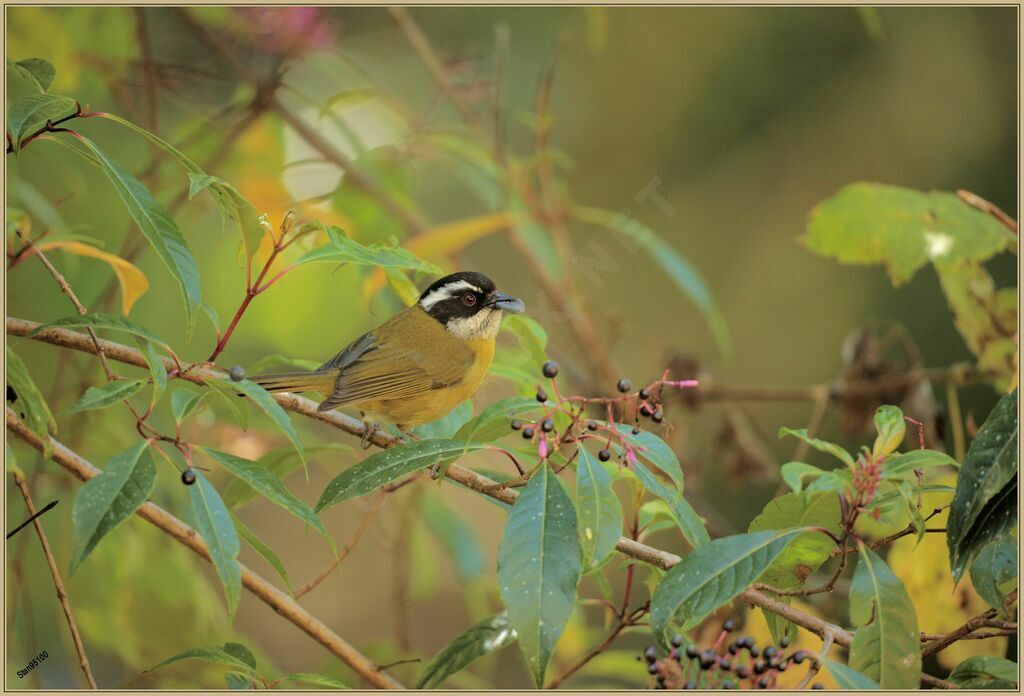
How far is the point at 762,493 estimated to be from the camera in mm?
5730

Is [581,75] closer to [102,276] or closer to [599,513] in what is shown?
[102,276]

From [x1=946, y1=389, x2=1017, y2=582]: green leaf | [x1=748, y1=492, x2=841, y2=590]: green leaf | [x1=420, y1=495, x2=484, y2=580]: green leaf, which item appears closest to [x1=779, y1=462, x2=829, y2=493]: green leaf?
[x1=748, y1=492, x2=841, y2=590]: green leaf

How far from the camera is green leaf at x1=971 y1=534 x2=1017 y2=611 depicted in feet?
5.65

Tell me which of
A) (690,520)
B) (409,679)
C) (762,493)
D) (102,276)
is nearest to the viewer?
(690,520)

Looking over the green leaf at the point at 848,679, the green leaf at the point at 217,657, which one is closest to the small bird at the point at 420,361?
the green leaf at the point at 217,657

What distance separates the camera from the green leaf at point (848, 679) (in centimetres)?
152

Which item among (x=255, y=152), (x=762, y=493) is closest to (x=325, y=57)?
(x=255, y=152)

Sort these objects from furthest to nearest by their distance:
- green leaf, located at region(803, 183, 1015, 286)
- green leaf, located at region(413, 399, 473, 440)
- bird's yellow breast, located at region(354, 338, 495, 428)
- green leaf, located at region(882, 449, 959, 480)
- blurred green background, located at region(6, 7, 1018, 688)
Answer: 1. blurred green background, located at region(6, 7, 1018, 688)
2. green leaf, located at region(803, 183, 1015, 286)
3. bird's yellow breast, located at region(354, 338, 495, 428)
4. green leaf, located at region(413, 399, 473, 440)
5. green leaf, located at region(882, 449, 959, 480)

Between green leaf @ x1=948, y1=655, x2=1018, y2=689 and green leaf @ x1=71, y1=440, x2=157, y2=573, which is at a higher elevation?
green leaf @ x1=71, y1=440, x2=157, y2=573

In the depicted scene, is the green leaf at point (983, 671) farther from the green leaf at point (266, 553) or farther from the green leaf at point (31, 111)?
the green leaf at point (31, 111)

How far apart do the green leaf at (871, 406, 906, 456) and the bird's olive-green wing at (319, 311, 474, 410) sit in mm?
1233

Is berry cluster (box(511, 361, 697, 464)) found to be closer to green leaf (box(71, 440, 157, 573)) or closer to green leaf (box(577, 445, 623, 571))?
green leaf (box(577, 445, 623, 571))

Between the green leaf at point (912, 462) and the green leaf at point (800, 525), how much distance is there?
14cm

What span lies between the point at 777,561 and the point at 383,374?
123 centimetres
